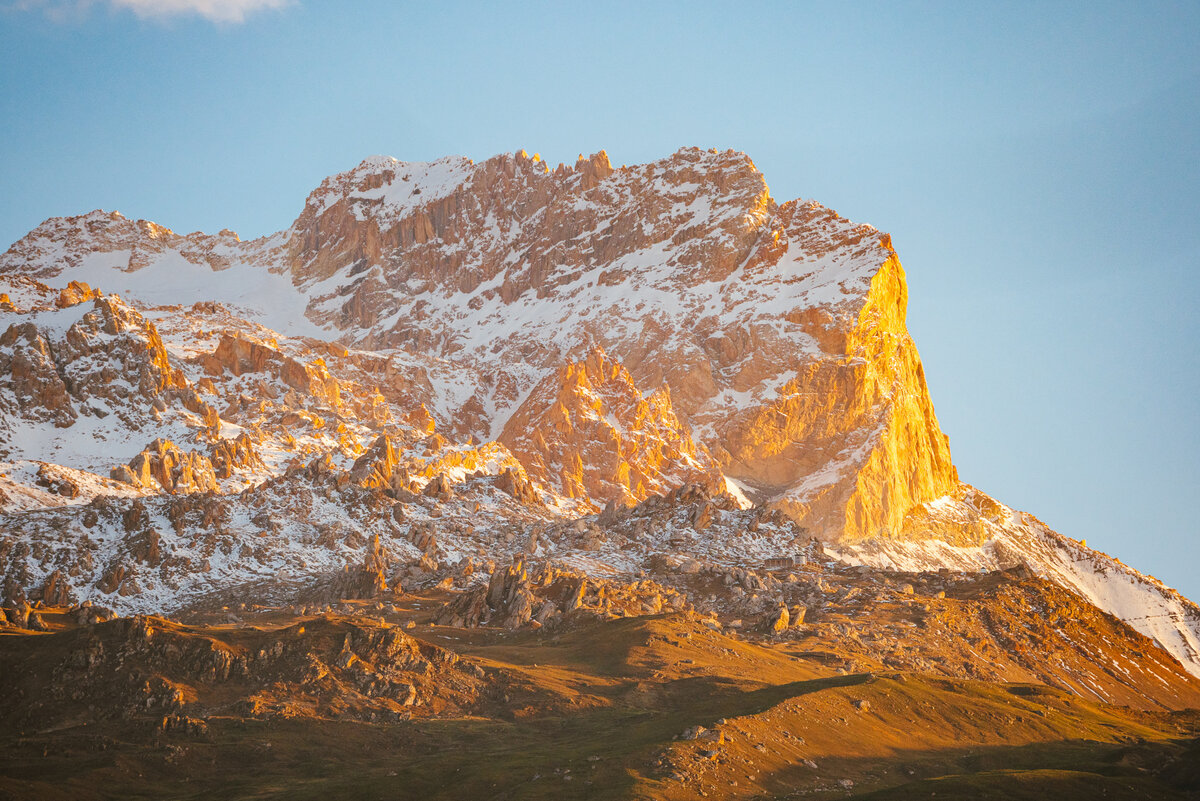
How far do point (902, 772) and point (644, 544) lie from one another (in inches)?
3481

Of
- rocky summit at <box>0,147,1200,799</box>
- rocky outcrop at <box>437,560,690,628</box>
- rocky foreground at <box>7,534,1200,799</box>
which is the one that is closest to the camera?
rocky foreground at <box>7,534,1200,799</box>

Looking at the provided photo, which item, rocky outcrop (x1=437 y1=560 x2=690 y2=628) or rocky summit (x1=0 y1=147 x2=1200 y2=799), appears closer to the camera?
rocky summit (x1=0 y1=147 x2=1200 y2=799)

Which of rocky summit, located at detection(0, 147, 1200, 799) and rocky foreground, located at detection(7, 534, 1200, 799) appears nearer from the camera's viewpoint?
rocky foreground, located at detection(7, 534, 1200, 799)

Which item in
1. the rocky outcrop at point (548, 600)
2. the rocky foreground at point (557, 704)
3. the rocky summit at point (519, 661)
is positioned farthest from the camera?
the rocky outcrop at point (548, 600)

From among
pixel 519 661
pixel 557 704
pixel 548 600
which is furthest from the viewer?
pixel 548 600

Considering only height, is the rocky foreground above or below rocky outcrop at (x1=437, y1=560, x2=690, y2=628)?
below

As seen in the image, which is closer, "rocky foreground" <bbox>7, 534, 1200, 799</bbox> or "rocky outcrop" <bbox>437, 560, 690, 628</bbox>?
"rocky foreground" <bbox>7, 534, 1200, 799</bbox>

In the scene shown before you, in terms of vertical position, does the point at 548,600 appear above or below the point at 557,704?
above

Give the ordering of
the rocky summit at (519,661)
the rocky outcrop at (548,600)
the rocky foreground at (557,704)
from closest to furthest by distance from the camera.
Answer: the rocky foreground at (557,704)
the rocky summit at (519,661)
the rocky outcrop at (548,600)

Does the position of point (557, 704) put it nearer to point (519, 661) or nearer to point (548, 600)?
point (519, 661)

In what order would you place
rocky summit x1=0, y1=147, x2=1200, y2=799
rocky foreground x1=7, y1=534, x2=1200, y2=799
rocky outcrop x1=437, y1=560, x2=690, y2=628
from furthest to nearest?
rocky outcrop x1=437, y1=560, x2=690, y2=628, rocky summit x1=0, y1=147, x2=1200, y2=799, rocky foreground x1=7, y1=534, x2=1200, y2=799

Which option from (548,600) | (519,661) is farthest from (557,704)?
(548,600)

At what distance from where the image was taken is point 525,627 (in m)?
142

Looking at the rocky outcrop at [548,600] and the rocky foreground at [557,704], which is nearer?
the rocky foreground at [557,704]
